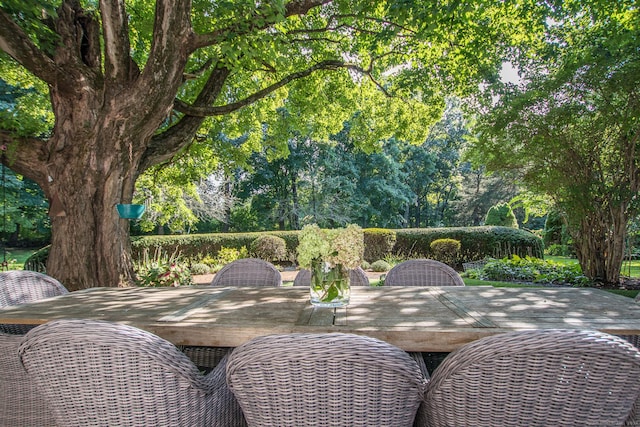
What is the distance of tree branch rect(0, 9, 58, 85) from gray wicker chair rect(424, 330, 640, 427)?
13.4ft

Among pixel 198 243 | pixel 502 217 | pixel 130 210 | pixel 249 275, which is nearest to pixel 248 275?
pixel 249 275

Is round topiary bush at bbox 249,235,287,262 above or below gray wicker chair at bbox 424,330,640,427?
above

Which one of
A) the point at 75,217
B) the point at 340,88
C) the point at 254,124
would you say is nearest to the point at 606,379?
the point at 75,217

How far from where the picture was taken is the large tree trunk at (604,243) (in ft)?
18.2

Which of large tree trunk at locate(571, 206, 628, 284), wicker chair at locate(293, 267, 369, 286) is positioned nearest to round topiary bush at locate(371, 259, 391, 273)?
large tree trunk at locate(571, 206, 628, 284)

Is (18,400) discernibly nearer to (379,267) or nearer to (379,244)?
(379,267)

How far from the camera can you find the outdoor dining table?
1577 mm

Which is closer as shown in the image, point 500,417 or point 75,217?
point 500,417

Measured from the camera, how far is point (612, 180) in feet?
18.4

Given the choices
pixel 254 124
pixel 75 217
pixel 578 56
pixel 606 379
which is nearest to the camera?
pixel 606 379

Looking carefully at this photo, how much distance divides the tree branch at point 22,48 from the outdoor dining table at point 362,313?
2.34m

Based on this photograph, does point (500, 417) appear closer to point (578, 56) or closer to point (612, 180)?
point (578, 56)

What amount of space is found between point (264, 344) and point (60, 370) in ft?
2.28

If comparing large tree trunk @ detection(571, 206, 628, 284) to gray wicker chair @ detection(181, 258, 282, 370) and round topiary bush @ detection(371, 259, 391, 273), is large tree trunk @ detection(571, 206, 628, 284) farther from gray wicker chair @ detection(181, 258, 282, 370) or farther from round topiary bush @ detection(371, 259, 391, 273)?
gray wicker chair @ detection(181, 258, 282, 370)
